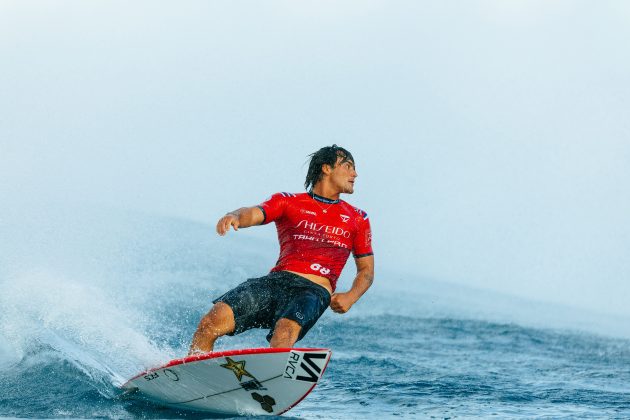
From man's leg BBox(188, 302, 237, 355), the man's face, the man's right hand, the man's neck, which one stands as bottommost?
man's leg BBox(188, 302, 237, 355)

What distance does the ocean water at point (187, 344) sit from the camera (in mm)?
7586

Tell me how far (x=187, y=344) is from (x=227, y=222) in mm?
6344

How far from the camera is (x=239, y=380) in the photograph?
247 inches

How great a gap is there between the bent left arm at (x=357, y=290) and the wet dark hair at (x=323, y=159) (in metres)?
0.89

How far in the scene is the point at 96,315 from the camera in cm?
1106

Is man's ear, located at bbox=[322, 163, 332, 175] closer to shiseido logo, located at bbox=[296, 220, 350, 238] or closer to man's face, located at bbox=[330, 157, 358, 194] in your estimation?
man's face, located at bbox=[330, 157, 358, 194]

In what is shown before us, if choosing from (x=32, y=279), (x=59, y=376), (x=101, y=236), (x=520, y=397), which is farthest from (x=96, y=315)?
(x=101, y=236)

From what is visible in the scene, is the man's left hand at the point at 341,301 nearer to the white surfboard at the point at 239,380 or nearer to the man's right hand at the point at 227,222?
the white surfboard at the point at 239,380

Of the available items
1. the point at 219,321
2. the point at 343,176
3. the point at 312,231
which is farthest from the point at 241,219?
the point at 343,176

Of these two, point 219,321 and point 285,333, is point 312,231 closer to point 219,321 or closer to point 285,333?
point 285,333

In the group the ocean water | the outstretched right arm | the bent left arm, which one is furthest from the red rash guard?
the ocean water

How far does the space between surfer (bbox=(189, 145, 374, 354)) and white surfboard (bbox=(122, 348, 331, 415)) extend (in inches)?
10.1

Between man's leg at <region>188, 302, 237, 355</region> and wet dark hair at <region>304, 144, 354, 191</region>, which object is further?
wet dark hair at <region>304, 144, 354, 191</region>

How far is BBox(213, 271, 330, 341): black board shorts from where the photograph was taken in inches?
260
